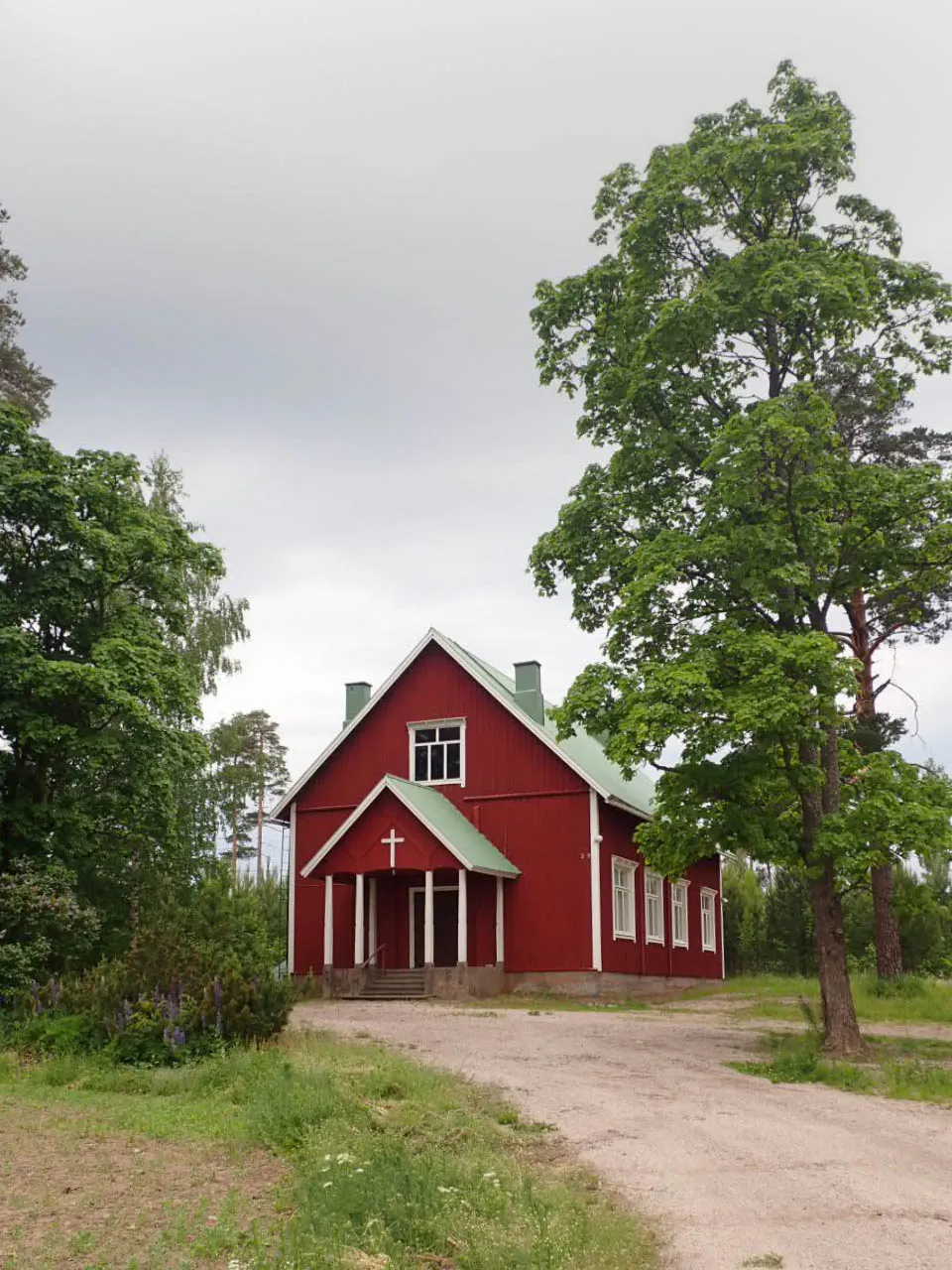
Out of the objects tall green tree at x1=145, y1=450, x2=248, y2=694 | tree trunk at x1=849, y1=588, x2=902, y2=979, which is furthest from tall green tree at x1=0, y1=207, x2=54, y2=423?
tree trunk at x1=849, y1=588, x2=902, y2=979

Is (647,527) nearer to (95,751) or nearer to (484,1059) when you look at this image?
(484,1059)

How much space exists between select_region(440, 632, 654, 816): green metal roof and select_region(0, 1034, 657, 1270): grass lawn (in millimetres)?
16189

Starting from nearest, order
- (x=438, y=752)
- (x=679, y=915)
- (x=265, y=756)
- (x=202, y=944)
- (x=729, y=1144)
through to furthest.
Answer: (x=729, y=1144), (x=202, y=944), (x=438, y=752), (x=679, y=915), (x=265, y=756)

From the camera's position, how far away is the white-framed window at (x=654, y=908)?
30830 millimetres

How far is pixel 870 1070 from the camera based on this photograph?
14.6 metres

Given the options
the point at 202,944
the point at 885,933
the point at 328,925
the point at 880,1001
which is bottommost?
the point at 880,1001

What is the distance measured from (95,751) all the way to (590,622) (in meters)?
9.09

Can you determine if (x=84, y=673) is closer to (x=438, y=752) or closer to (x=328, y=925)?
(x=328, y=925)

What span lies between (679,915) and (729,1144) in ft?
80.1

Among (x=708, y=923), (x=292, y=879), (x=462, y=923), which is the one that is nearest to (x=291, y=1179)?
(x=462, y=923)

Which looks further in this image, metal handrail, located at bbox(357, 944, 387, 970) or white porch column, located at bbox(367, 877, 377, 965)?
white porch column, located at bbox(367, 877, 377, 965)

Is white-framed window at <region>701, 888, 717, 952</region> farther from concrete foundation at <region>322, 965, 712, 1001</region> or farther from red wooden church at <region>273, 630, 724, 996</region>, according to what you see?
concrete foundation at <region>322, 965, 712, 1001</region>

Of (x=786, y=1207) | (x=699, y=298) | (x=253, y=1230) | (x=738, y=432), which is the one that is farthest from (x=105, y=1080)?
(x=699, y=298)

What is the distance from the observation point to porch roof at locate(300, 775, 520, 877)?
85.2ft
